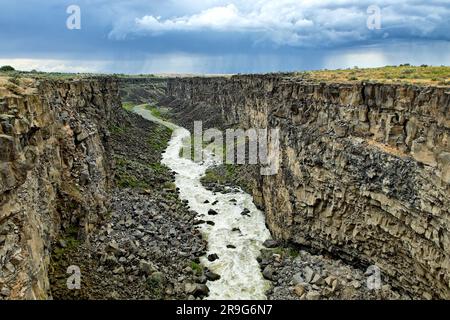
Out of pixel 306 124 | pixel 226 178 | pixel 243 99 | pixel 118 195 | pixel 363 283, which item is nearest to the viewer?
pixel 363 283

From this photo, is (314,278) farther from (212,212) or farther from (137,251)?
(212,212)

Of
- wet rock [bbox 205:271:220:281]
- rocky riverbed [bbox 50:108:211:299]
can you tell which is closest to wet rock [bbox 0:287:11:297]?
rocky riverbed [bbox 50:108:211:299]

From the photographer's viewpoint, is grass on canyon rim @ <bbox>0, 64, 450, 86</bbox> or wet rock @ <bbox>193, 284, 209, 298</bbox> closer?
grass on canyon rim @ <bbox>0, 64, 450, 86</bbox>

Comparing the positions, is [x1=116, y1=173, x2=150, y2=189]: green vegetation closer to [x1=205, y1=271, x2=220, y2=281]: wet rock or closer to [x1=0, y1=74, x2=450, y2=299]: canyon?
[x1=0, y1=74, x2=450, y2=299]: canyon

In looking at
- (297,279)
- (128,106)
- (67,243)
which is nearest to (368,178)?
(297,279)
